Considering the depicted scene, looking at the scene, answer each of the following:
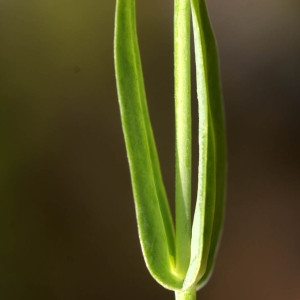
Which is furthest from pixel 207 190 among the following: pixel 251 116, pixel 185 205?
pixel 251 116

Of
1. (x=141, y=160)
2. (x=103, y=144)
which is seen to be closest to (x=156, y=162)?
(x=141, y=160)

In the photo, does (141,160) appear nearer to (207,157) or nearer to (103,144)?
(207,157)

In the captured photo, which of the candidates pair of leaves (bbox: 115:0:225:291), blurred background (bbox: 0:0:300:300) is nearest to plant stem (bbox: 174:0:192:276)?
pair of leaves (bbox: 115:0:225:291)

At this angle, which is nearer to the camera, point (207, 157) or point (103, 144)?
point (207, 157)

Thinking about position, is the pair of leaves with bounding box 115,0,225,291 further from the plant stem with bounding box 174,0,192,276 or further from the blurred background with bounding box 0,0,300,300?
the blurred background with bounding box 0,0,300,300

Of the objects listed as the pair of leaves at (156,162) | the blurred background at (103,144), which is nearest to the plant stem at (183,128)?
the pair of leaves at (156,162)

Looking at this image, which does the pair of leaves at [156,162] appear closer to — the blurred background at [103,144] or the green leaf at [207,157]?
the green leaf at [207,157]

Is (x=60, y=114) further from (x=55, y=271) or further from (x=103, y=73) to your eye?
(x=55, y=271)
